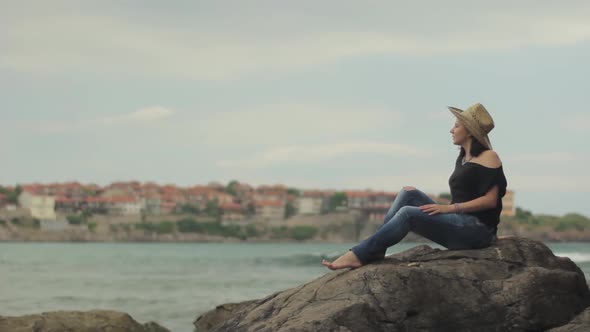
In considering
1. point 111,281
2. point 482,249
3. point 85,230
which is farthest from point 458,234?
point 85,230

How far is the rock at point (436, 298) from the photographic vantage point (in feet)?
27.7

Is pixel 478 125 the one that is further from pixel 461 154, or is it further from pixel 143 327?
pixel 143 327

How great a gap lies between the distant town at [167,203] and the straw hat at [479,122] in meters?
149

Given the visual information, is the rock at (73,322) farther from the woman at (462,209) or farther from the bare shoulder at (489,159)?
the bare shoulder at (489,159)

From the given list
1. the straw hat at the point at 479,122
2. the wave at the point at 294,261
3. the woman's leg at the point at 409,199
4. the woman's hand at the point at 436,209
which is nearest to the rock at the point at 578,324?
the woman's hand at the point at 436,209

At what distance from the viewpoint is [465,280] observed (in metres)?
8.80

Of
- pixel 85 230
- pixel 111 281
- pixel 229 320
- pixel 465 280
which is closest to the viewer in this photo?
pixel 465 280

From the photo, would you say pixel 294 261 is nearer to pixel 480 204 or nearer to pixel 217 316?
pixel 217 316

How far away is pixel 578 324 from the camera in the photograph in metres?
8.74

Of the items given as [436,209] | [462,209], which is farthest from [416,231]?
[462,209]

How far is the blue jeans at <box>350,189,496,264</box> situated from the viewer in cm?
900

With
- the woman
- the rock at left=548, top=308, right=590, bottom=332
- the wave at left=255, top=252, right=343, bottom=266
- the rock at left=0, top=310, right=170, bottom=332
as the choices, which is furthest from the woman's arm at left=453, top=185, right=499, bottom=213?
the wave at left=255, top=252, right=343, bottom=266

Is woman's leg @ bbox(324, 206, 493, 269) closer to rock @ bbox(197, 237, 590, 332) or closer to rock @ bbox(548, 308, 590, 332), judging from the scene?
rock @ bbox(197, 237, 590, 332)

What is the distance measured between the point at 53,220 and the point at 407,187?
16525 centimetres
